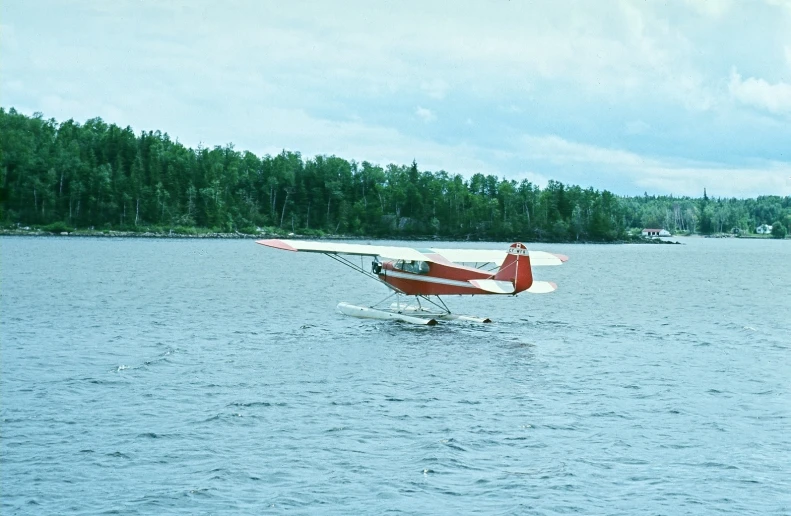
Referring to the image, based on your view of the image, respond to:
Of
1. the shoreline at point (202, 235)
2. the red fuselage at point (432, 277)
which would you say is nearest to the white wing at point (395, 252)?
the red fuselage at point (432, 277)

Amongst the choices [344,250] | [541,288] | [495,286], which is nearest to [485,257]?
[541,288]

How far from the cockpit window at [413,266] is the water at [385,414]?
2.15m

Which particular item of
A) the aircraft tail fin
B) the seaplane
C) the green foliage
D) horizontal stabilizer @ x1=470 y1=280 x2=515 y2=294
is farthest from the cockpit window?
the green foliage

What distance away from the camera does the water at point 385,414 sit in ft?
45.5

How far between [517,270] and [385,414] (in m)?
13.5

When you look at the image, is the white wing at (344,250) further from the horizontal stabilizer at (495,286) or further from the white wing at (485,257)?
the horizontal stabilizer at (495,286)

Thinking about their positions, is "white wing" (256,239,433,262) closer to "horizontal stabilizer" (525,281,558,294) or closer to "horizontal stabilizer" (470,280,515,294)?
→ "horizontal stabilizer" (470,280,515,294)

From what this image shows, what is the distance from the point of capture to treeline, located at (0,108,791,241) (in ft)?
424

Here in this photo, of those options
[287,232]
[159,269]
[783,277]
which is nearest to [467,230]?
[287,232]

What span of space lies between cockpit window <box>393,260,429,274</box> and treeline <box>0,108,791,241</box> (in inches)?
4093

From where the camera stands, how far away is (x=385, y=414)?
728 inches

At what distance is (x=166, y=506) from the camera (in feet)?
43.0

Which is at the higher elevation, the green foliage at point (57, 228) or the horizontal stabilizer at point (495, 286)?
the green foliage at point (57, 228)

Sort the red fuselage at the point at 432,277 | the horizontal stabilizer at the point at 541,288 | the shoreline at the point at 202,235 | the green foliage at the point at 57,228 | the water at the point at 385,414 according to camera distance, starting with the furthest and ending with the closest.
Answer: the green foliage at the point at 57,228, the shoreline at the point at 202,235, the horizontal stabilizer at the point at 541,288, the red fuselage at the point at 432,277, the water at the point at 385,414
